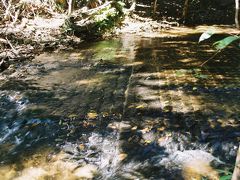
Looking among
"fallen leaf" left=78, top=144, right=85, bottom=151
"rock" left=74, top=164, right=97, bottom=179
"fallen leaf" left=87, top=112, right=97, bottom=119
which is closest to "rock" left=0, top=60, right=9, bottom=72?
"fallen leaf" left=87, top=112, right=97, bottom=119

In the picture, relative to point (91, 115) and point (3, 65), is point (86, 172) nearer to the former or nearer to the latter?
point (91, 115)

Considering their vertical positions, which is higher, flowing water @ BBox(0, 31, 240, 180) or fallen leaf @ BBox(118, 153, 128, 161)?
flowing water @ BBox(0, 31, 240, 180)

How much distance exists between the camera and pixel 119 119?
5.94 metres

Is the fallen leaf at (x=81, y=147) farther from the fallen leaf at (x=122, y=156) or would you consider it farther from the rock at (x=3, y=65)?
the rock at (x=3, y=65)

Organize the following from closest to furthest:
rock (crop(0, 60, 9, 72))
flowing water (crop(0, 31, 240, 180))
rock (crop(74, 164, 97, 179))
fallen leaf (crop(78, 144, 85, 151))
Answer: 1. rock (crop(74, 164, 97, 179))
2. flowing water (crop(0, 31, 240, 180))
3. fallen leaf (crop(78, 144, 85, 151))
4. rock (crop(0, 60, 9, 72))

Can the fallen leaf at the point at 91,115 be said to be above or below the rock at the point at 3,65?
below

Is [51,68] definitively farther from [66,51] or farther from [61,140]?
[61,140]

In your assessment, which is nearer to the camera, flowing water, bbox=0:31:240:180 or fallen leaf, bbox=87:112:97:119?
flowing water, bbox=0:31:240:180

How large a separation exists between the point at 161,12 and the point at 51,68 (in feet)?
39.8

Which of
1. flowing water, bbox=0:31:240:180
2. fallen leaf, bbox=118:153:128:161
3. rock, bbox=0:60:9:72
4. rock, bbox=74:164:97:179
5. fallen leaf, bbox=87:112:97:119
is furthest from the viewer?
rock, bbox=0:60:9:72

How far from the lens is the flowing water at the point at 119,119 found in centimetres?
465

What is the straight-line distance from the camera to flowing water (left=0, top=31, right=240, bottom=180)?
4.65 m

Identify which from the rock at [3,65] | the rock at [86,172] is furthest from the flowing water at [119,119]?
the rock at [3,65]

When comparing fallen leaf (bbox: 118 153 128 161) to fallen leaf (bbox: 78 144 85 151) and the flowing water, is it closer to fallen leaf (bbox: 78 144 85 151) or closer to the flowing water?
the flowing water
